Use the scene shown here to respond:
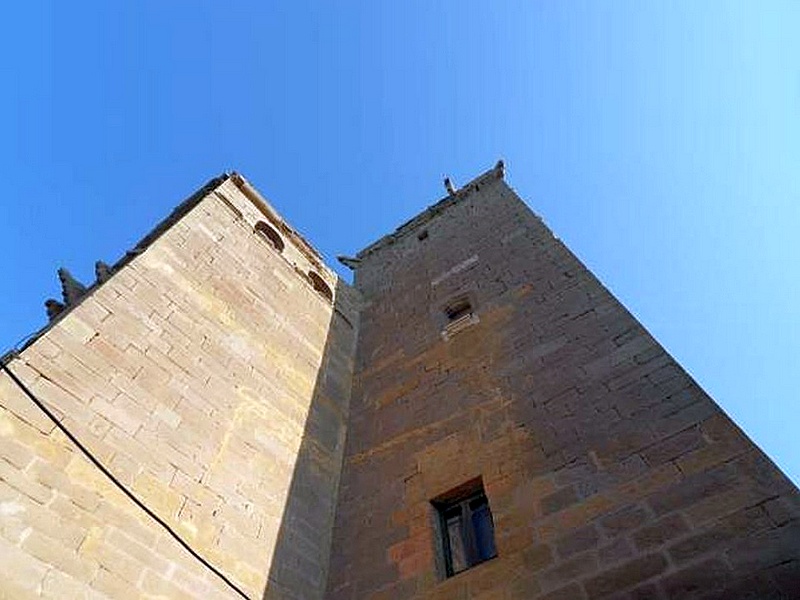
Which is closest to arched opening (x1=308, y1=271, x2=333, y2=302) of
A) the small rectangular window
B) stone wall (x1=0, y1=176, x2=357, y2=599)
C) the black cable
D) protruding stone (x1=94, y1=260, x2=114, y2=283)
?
stone wall (x1=0, y1=176, x2=357, y2=599)

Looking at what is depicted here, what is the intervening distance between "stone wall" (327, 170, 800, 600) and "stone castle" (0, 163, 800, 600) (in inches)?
0.7

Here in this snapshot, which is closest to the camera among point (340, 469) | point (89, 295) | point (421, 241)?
point (89, 295)

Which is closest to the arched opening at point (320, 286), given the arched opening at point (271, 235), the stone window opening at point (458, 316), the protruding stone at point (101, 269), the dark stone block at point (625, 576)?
the arched opening at point (271, 235)

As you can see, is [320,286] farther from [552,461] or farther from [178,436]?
[552,461]

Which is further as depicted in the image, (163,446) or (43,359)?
(163,446)

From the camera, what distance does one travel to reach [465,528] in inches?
202

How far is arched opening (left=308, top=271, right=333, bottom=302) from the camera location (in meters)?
9.47

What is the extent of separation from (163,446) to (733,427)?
3.95 m

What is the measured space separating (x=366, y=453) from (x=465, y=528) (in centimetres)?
166

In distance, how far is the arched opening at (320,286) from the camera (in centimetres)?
947

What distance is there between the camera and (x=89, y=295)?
536cm

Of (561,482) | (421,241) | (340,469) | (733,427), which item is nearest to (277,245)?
(421,241)

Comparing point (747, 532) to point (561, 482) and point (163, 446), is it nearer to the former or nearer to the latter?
point (561, 482)

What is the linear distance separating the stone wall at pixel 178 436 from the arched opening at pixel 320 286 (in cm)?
134
